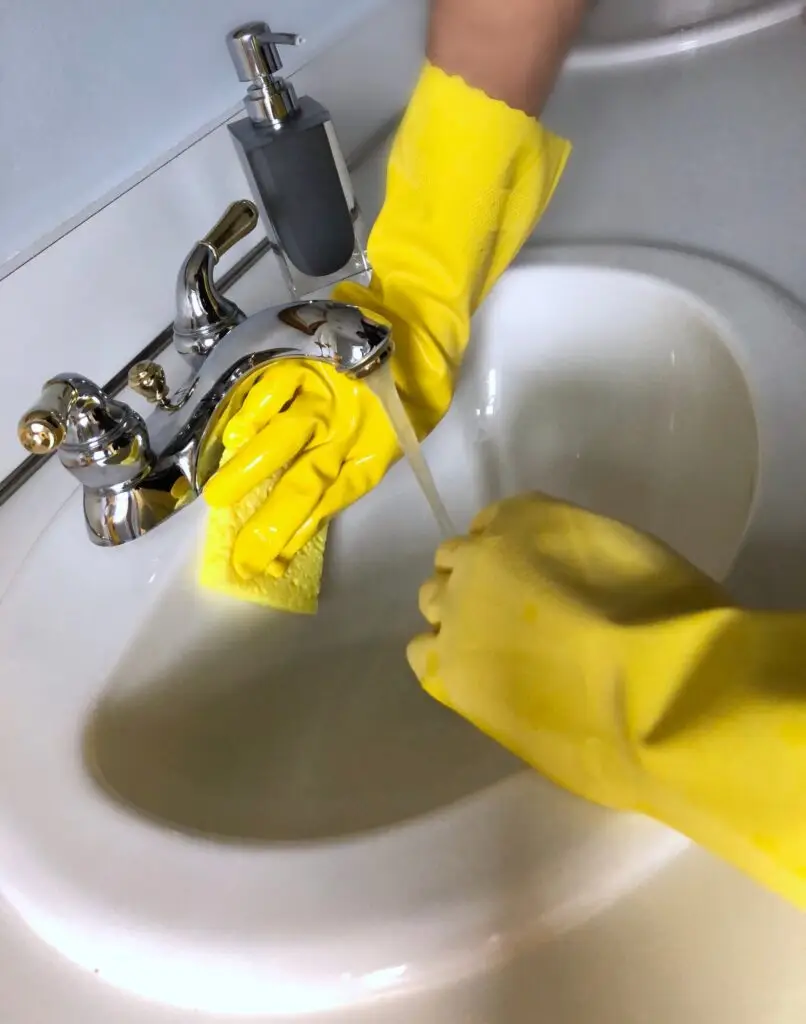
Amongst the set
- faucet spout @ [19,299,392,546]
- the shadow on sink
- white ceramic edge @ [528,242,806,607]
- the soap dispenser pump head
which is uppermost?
the soap dispenser pump head

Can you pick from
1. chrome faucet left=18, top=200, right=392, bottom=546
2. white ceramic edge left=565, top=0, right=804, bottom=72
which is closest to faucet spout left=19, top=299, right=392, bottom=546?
chrome faucet left=18, top=200, right=392, bottom=546

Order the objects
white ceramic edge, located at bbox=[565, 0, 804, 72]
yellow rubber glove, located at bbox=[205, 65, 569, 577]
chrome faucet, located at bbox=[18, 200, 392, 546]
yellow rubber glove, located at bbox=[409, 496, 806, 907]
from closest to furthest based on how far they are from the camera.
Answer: yellow rubber glove, located at bbox=[409, 496, 806, 907] → chrome faucet, located at bbox=[18, 200, 392, 546] → yellow rubber glove, located at bbox=[205, 65, 569, 577] → white ceramic edge, located at bbox=[565, 0, 804, 72]

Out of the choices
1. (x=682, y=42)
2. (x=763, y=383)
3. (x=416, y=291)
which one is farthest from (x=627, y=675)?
(x=682, y=42)

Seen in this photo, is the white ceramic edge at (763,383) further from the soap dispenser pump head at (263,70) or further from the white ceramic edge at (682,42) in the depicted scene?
the white ceramic edge at (682,42)

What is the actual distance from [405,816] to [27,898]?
0.52 ft

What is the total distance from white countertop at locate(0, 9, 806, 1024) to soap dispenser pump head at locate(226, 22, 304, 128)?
15 centimetres

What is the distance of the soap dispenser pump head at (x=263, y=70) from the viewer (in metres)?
0.45

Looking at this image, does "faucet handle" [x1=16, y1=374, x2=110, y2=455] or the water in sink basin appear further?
the water in sink basin

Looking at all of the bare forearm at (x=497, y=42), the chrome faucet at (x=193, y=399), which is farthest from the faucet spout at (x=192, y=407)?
the bare forearm at (x=497, y=42)

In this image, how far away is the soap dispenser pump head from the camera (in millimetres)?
446

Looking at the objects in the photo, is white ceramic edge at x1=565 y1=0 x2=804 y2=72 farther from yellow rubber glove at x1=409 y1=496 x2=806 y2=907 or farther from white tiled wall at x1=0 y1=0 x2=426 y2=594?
yellow rubber glove at x1=409 y1=496 x2=806 y2=907

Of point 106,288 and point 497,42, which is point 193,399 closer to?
point 106,288

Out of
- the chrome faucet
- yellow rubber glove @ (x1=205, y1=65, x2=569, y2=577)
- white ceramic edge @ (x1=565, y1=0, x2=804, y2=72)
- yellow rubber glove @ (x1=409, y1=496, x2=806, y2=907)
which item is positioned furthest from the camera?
white ceramic edge @ (x1=565, y1=0, x2=804, y2=72)

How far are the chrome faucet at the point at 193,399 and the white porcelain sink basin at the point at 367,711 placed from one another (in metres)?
0.08
